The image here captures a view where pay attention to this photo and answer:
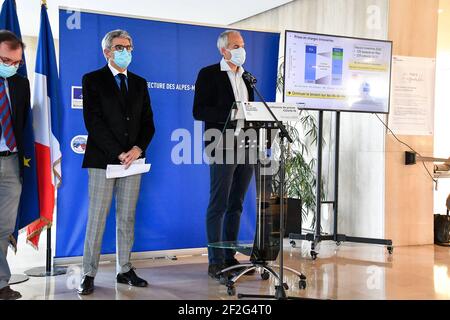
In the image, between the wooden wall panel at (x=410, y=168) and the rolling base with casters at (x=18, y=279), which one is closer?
the rolling base with casters at (x=18, y=279)

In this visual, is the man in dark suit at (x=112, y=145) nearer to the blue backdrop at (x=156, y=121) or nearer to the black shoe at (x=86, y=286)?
the black shoe at (x=86, y=286)

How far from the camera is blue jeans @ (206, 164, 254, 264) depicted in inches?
144

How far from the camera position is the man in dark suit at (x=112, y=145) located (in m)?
3.30

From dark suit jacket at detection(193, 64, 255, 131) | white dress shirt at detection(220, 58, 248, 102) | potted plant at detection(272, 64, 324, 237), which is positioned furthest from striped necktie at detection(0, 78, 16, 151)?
potted plant at detection(272, 64, 324, 237)

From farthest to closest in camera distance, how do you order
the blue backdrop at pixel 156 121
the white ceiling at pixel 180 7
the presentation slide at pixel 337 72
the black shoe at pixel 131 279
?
the white ceiling at pixel 180 7
the presentation slide at pixel 337 72
the blue backdrop at pixel 156 121
the black shoe at pixel 131 279

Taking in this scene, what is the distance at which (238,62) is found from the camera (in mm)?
3656

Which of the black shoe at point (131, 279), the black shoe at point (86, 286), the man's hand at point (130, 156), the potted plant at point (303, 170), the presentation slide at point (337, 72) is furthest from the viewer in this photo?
the potted plant at point (303, 170)

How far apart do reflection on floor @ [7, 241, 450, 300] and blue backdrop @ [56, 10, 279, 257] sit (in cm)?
27

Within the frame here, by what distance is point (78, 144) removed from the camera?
4.09 m

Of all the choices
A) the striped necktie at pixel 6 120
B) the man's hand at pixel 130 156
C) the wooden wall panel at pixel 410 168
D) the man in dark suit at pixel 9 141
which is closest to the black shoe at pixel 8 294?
the man in dark suit at pixel 9 141

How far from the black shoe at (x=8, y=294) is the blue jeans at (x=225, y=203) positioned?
1331 mm

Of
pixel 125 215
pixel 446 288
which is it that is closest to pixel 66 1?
pixel 125 215

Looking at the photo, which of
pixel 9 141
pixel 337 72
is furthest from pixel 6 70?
pixel 337 72

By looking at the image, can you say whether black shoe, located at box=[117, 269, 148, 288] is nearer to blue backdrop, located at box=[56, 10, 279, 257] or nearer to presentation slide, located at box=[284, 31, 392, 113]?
blue backdrop, located at box=[56, 10, 279, 257]
